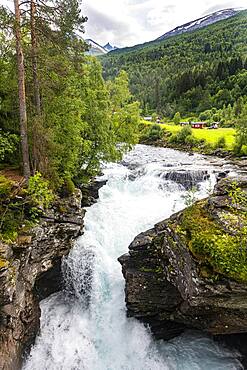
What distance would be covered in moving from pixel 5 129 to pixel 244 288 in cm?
1356

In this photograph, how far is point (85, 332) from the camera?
12445 millimetres

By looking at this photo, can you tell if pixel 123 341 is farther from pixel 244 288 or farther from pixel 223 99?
pixel 223 99

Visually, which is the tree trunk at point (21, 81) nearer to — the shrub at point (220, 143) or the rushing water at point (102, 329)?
the rushing water at point (102, 329)

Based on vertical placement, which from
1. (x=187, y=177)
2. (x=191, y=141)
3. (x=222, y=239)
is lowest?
(x=191, y=141)

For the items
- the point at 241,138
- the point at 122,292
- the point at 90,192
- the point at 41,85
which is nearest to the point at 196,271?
the point at 122,292

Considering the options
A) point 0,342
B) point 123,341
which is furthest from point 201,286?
point 0,342

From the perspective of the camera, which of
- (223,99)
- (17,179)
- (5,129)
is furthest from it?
(223,99)

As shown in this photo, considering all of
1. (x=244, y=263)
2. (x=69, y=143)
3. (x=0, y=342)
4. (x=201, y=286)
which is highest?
(x=69, y=143)

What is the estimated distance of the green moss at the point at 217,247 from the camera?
8.78m

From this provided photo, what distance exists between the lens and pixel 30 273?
12000 millimetres

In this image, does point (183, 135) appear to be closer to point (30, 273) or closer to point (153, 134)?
point (153, 134)

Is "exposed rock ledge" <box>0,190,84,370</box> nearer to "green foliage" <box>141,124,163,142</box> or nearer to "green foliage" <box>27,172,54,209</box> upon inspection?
"green foliage" <box>27,172,54,209</box>

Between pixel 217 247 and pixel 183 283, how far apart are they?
179 centimetres

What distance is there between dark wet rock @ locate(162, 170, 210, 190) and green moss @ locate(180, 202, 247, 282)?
44.4 ft
